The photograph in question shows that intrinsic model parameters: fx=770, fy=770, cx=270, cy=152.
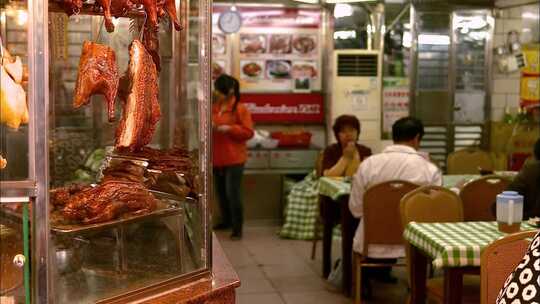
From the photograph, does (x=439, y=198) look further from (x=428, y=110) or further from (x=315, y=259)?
(x=428, y=110)

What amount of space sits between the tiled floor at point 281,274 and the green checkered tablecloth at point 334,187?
74 cm

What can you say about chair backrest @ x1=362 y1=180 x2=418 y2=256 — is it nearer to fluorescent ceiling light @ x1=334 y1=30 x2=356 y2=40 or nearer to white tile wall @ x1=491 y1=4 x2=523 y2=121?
fluorescent ceiling light @ x1=334 y1=30 x2=356 y2=40

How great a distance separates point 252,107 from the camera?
9008 mm

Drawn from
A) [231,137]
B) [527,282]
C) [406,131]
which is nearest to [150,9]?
[527,282]

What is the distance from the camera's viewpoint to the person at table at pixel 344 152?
22.2 feet

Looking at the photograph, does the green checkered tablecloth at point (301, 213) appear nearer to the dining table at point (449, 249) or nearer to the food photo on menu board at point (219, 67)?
the food photo on menu board at point (219, 67)

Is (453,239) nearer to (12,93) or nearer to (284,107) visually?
(12,93)

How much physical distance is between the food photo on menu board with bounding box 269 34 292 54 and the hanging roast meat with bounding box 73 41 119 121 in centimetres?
659

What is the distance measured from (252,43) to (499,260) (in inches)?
242

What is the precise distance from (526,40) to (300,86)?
2.79m

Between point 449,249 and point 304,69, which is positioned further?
point 304,69

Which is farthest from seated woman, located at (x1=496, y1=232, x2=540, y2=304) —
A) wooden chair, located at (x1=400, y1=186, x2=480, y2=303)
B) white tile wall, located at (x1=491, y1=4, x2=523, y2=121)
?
white tile wall, located at (x1=491, y1=4, x2=523, y2=121)

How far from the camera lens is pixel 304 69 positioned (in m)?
9.11

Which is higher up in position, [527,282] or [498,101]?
[498,101]
